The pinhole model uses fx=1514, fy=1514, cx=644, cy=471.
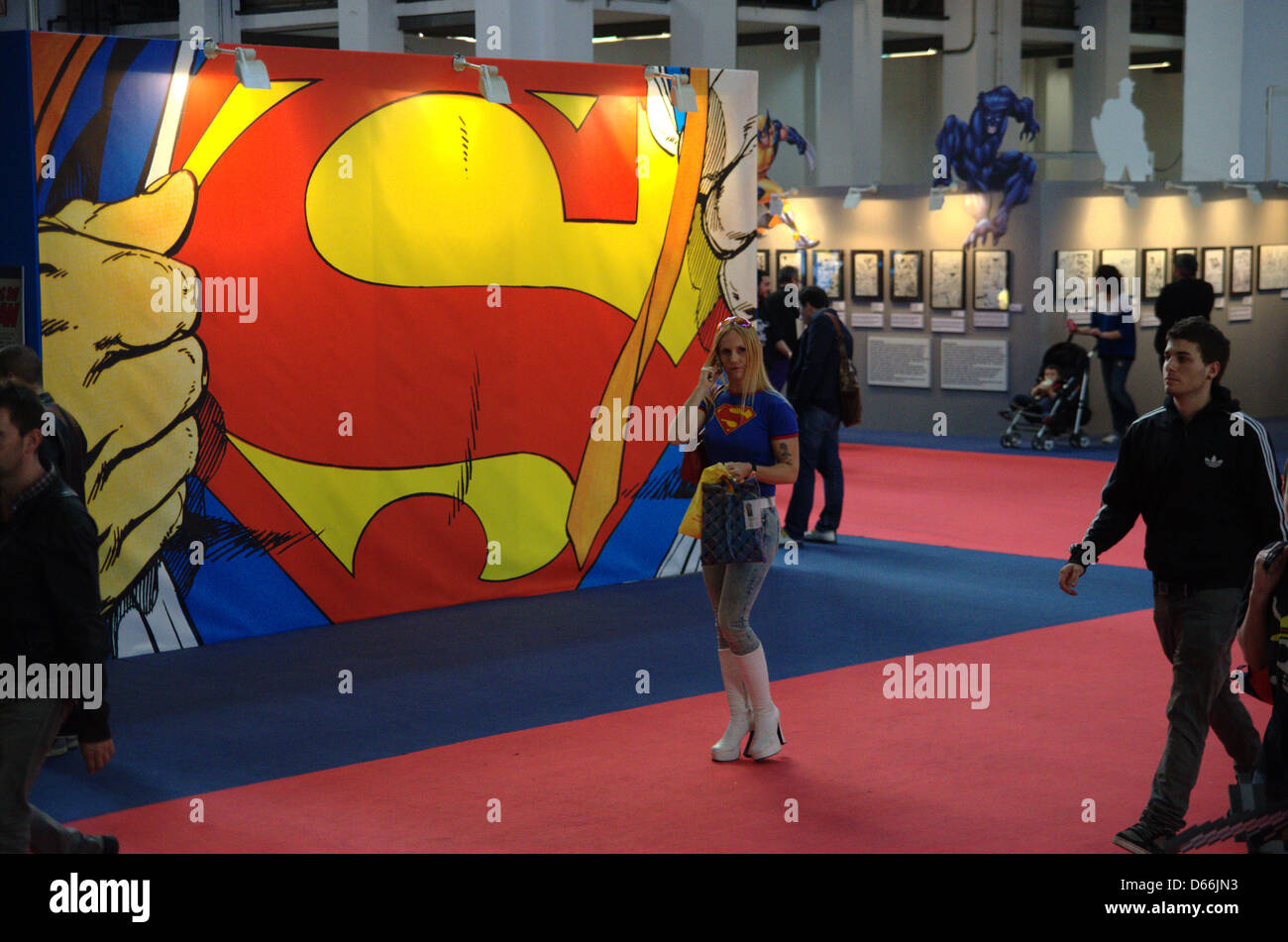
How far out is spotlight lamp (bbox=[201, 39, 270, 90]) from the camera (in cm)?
801

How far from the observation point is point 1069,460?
1545cm

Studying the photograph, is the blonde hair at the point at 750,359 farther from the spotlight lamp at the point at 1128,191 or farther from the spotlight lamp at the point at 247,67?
the spotlight lamp at the point at 1128,191

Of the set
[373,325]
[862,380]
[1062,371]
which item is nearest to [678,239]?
[373,325]

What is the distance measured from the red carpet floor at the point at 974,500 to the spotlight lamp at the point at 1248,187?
4.87 metres

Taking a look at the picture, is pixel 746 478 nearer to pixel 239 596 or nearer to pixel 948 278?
pixel 239 596

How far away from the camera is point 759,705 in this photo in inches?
243

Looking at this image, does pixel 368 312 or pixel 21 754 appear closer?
pixel 21 754

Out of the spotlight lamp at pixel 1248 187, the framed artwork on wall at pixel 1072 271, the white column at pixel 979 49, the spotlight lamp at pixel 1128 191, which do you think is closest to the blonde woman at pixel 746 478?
the framed artwork on wall at pixel 1072 271

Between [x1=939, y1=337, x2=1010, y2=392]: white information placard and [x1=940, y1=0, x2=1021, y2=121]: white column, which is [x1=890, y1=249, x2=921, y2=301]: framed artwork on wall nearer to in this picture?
[x1=939, y1=337, x2=1010, y2=392]: white information placard

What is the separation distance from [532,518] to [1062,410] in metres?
8.55

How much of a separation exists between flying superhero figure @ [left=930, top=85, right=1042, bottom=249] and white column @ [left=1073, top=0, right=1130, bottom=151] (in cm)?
988

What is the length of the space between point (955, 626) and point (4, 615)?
18.9 ft

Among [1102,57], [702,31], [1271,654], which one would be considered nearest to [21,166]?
[1271,654]
